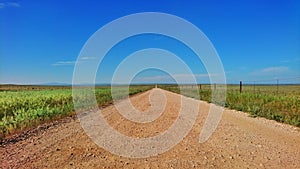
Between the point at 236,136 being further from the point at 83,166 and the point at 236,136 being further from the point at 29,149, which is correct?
the point at 29,149

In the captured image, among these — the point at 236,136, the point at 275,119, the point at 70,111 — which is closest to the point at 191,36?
the point at 275,119

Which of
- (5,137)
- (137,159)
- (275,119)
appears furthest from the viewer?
(275,119)

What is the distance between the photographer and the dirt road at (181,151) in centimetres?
595

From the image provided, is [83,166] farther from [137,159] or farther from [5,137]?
[5,137]

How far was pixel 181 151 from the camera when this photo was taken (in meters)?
6.86

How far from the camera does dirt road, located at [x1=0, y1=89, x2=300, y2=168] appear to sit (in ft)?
19.5

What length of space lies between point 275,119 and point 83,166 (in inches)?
372

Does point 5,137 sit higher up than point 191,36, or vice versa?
point 191,36

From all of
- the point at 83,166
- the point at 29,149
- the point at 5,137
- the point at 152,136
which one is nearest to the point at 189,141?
the point at 152,136

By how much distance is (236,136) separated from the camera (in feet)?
28.5

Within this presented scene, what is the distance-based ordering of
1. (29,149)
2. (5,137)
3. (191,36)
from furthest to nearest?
(191,36) → (5,137) → (29,149)

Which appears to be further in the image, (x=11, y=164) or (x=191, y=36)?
(x=191, y=36)

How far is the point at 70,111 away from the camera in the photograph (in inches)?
674

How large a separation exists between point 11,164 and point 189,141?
13.9 ft
